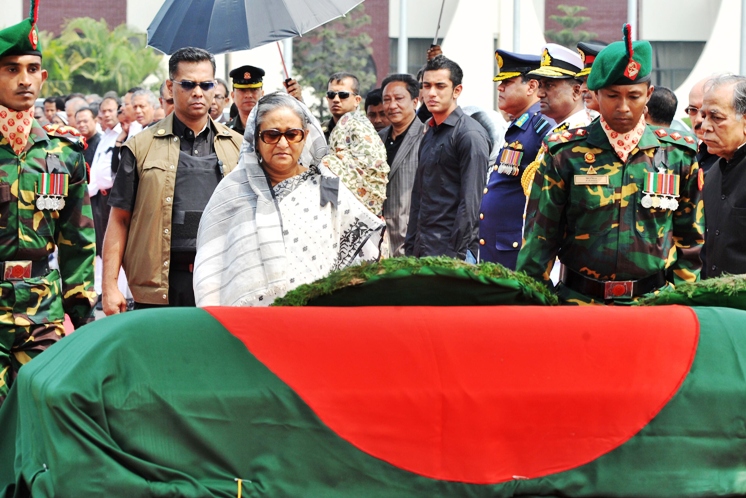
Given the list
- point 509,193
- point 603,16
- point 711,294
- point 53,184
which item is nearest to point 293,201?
point 53,184

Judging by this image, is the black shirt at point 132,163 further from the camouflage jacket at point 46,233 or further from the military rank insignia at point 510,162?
the military rank insignia at point 510,162

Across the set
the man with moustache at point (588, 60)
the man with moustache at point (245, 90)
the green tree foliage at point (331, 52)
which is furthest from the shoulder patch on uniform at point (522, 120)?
the green tree foliage at point (331, 52)

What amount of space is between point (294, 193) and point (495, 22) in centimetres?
3258

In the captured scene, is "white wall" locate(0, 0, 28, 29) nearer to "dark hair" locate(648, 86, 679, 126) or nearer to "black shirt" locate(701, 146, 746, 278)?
"dark hair" locate(648, 86, 679, 126)

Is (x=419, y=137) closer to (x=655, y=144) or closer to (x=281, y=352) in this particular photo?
(x=655, y=144)

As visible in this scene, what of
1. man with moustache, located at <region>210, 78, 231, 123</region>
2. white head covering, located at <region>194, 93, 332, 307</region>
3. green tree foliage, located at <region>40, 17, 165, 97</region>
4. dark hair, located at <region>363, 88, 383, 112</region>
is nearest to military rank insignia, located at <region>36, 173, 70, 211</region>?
white head covering, located at <region>194, 93, 332, 307</region>

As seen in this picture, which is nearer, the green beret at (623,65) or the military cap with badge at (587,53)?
the green beret at (623,65)

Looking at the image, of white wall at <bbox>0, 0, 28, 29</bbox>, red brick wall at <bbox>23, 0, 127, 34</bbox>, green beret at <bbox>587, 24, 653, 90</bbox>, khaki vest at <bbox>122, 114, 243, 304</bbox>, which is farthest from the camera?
red brick wall at <bbox>23, 0, 127, 34</bbox>

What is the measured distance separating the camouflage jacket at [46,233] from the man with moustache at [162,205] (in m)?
0.51

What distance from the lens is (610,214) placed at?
4.52 meters

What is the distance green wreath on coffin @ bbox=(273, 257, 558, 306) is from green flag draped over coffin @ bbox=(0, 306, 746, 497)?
0.27ft

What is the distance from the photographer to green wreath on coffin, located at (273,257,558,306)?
9.60 ft

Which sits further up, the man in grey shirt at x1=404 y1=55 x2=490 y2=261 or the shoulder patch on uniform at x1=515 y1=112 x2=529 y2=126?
the shoulder patch on uniform at x1=515 y1=112 x2=529 y2=126

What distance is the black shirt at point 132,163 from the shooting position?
19.3 ft
